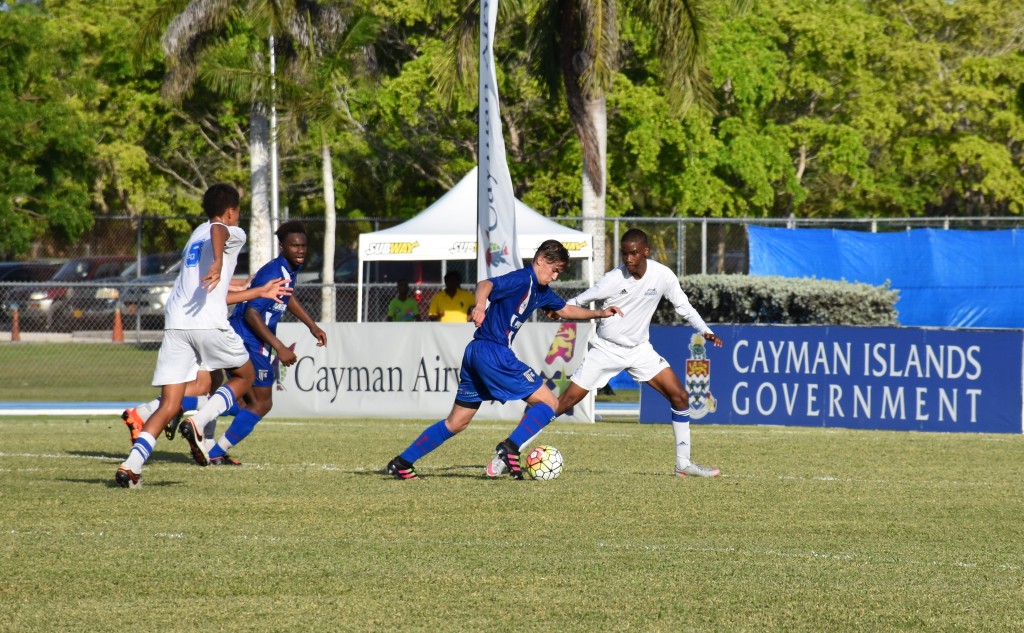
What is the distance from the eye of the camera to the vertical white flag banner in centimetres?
1775

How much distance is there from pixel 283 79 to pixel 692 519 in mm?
21531

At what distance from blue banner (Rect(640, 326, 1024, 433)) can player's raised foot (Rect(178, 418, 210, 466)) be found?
23.4ft

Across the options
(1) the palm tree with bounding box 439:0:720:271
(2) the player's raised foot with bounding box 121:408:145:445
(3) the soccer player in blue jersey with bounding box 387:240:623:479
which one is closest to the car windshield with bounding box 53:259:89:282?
(1) the palm tree with bounding box 439:0:720:271

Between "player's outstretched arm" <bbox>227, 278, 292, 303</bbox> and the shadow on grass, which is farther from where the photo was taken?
the shadow on grass

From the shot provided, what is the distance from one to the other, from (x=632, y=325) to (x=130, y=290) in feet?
64.7

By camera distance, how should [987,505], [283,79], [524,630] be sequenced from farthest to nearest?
[283,79] < [987,505] < [524,630]

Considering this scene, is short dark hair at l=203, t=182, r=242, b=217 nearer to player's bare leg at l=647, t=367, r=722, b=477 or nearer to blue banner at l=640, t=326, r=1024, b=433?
player's bare leg at l=647, t=367, r=722, b=477

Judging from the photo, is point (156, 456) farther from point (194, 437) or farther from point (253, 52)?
point (253, 52)

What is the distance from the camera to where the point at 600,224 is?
83.0 ft

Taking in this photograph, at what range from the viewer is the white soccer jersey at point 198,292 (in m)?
9.95

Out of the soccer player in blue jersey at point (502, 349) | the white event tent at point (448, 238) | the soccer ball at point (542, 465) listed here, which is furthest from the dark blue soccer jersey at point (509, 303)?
the white event tent at point (448, 238)

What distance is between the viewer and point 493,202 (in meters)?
17.8

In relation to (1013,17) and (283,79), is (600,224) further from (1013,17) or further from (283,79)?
(1013,17)

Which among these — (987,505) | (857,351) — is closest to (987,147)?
(857,351)
